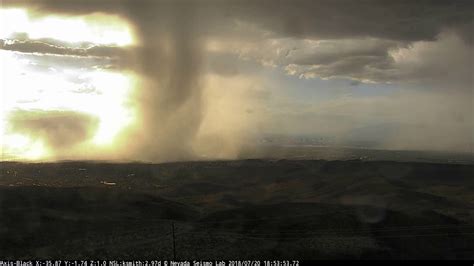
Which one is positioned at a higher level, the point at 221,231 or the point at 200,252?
the point at 221,231

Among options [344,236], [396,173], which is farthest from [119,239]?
[396,173]

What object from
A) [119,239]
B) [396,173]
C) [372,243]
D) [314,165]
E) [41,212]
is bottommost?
[372,243]

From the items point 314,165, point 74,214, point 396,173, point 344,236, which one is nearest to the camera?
point 344,236

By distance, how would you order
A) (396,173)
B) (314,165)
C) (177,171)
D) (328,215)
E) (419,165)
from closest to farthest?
(328,215) < (396,173) < (419,165) < (314,165) < (177,171)

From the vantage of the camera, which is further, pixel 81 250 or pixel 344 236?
pixel 344 236

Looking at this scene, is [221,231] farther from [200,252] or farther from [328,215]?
[328,215]

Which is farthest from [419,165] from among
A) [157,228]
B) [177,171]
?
[157,228]
